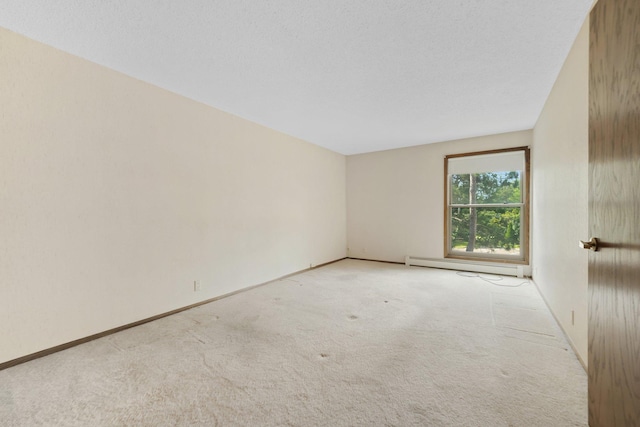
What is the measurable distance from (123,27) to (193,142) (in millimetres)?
1361

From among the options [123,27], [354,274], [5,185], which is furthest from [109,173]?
[354,274]

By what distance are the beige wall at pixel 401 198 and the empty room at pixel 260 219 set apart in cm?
119

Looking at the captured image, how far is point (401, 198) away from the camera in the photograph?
563 cm

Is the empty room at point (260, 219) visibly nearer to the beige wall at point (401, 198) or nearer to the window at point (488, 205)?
the window at point (488, 205)

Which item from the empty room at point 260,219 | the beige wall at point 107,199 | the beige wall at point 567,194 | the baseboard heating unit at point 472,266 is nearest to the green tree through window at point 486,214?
the baseboard heating unit at point 472,266

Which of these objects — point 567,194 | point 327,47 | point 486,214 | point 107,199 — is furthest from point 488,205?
point 107,199

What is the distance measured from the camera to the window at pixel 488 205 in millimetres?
4562

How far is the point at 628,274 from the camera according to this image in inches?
37.5

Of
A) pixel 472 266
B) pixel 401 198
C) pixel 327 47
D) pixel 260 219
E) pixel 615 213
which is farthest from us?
pixel 401 198

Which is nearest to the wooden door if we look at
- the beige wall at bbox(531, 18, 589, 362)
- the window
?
the beige wall at bbox(531, 18, 589, 362)

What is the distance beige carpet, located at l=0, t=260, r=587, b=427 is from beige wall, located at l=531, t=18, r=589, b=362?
0.32m

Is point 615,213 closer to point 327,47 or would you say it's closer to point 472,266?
point 327,47

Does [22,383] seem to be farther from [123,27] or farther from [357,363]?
[123,27]

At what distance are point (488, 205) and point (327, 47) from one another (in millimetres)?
4182
